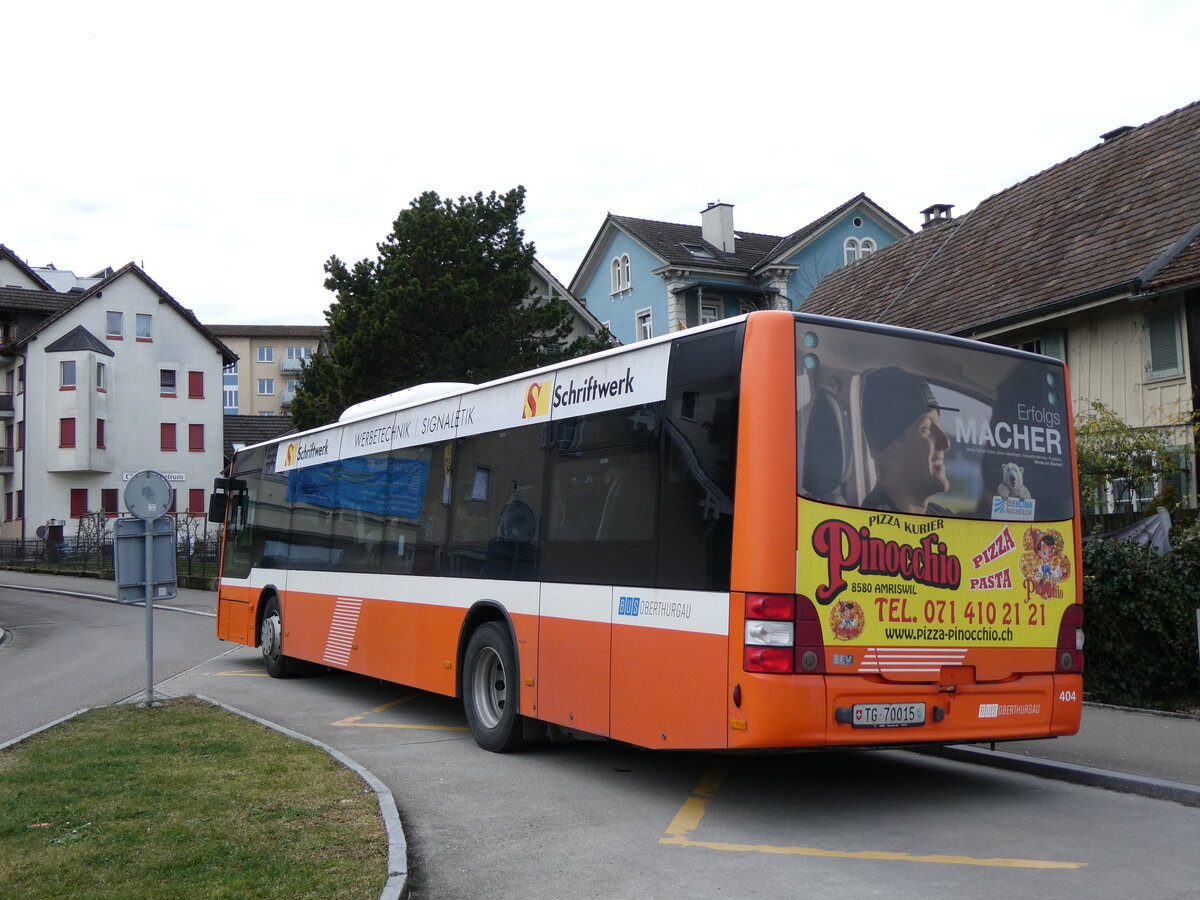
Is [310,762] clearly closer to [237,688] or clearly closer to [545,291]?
[237,688]

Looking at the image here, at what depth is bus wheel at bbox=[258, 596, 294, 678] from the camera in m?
16.0

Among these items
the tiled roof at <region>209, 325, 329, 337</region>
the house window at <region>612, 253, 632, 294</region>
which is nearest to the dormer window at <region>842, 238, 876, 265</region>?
the house window at <region>612, 253, 632, 294</region>

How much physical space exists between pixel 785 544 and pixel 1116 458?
11.6 meters

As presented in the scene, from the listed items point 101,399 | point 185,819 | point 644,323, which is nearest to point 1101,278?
point 185,819

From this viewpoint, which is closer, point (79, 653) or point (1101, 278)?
point (1101, 278)

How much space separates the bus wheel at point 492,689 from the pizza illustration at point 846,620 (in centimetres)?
328

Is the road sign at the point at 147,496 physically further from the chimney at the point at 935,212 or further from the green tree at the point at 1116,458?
the chimney at the point at 935,212

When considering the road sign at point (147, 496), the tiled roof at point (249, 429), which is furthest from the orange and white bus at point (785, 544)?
the tiled roof at point (249, 429)

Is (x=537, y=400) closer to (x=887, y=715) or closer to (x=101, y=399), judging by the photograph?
(x=887, y=715)

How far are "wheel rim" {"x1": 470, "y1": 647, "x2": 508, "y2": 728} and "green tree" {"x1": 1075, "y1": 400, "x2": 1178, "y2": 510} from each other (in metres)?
9.94

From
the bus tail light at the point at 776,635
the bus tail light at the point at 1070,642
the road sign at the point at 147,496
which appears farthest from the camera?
the road sign at the point at 147,496

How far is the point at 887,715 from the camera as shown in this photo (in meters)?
7.34

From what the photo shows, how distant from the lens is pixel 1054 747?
9688mm

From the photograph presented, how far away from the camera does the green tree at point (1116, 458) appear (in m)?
17.0
